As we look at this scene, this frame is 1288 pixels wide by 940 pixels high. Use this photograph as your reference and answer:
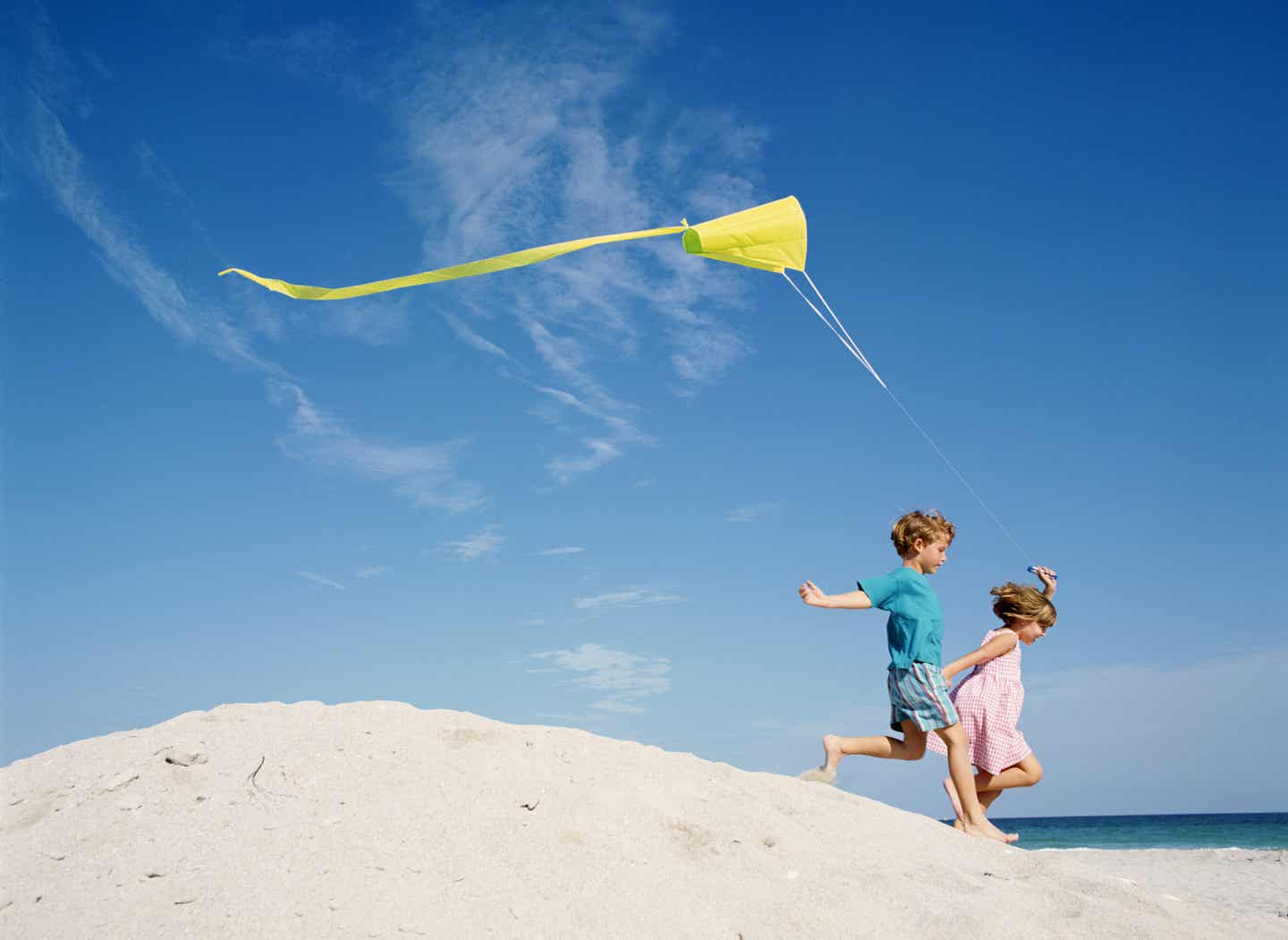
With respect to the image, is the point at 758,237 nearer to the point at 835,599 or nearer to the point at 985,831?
the point at 835,599

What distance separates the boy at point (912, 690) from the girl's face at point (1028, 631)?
3.18 feet

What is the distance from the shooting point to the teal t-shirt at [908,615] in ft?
18.5

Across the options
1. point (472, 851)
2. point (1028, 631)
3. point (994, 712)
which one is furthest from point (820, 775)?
point (472, 851)

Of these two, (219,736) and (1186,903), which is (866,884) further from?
(219,736)

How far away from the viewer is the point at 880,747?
18.7 ft

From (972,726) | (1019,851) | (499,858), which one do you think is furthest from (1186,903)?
(499,858)

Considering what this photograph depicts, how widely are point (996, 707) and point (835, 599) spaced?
1.57m

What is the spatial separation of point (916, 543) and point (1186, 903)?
2412 mm

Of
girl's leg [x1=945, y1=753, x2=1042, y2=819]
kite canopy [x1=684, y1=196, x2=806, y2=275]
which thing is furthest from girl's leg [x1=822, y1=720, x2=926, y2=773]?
kite canopy [x1=684, y1=196, x2=806, y2=275]

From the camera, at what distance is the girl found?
19.7 feet

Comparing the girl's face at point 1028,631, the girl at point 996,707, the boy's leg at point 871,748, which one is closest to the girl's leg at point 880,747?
the boy's leg at point 871,748

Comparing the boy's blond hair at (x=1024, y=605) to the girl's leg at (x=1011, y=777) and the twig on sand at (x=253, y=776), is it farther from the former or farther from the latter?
the twig on sand at (x=253, y=776)

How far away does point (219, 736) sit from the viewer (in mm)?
4680

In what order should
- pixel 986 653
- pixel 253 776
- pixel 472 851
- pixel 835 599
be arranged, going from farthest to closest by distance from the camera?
pixel 986 653
pixel 835 599
pixel 253 776
pixel 472 851
